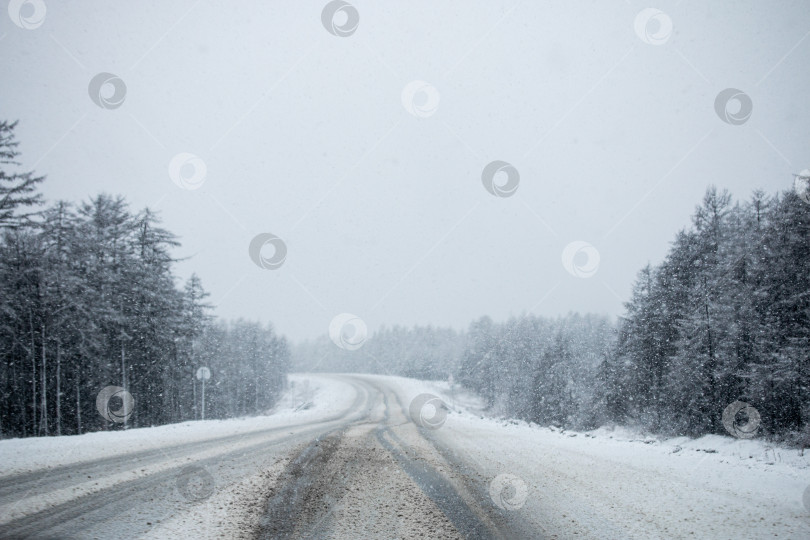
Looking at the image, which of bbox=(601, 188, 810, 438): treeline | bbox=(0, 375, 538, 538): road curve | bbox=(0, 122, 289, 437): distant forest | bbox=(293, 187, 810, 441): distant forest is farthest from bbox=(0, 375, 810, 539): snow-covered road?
bbox=(0, 122, 289, 437): distant forest

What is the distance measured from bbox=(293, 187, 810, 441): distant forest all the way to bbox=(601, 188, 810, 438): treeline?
50 millimetres

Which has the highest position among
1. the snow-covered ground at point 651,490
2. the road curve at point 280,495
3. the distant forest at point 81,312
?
the distant forest at point 81,312

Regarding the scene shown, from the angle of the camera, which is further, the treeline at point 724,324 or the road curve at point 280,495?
the treeline at point 724,324

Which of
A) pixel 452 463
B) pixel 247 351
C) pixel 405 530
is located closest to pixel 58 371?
pixel 452 463

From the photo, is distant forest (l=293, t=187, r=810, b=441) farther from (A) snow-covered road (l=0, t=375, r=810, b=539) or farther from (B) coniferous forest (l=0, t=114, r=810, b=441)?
(A) snow-covered road (l=0, t=375, r=810, b=539)

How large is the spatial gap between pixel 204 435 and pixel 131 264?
1450 centimetres

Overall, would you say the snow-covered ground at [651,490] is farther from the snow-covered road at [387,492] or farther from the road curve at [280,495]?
the road curve at [280,495]

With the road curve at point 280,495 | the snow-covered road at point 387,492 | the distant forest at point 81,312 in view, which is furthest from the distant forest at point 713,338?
the distant forest at point 81,312

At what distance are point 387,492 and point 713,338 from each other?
22184mm

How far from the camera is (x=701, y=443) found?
52.4ft

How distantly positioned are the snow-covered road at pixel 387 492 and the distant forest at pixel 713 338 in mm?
8626

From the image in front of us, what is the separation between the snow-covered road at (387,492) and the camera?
4477 mm

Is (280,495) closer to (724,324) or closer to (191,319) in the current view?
(724,324)

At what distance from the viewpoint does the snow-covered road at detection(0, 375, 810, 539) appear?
448cm
